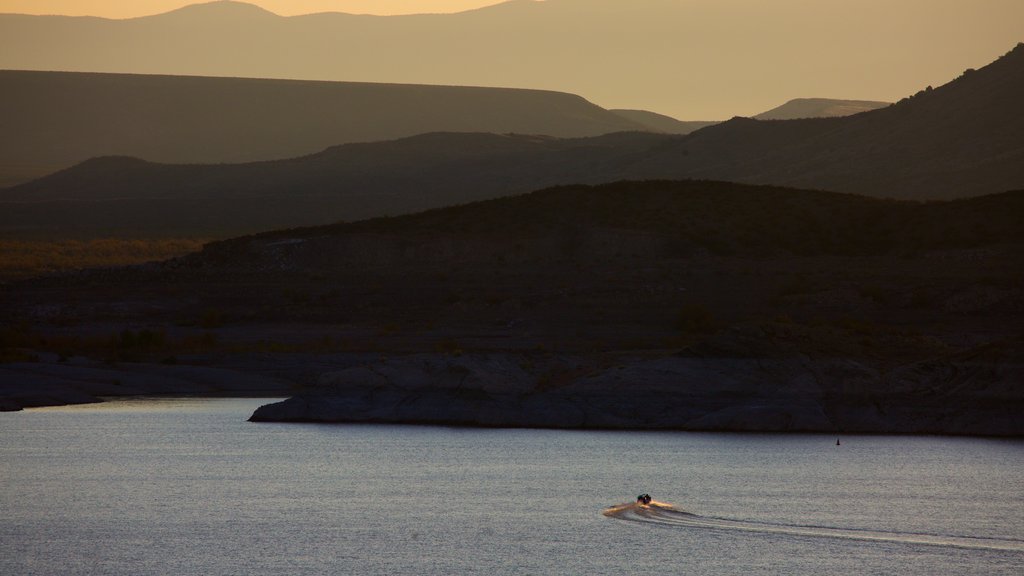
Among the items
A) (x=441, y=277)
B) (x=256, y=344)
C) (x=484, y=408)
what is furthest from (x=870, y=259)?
(x=484, y=408)

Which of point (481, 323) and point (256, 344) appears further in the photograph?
point (481, 323)

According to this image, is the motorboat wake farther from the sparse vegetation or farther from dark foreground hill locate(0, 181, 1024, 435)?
the sparse vegetation

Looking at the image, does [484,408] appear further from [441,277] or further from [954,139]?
[954,139]

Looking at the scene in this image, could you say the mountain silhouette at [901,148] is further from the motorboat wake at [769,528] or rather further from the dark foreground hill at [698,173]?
the motorboat wake at [769,528]

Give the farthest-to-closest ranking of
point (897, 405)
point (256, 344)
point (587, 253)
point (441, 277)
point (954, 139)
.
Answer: point (954, 139), point (587, 253), point (441, 277), point (256, 344), point (897, 405)

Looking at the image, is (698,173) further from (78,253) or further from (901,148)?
(78,253)

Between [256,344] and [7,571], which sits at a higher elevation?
[256,344]

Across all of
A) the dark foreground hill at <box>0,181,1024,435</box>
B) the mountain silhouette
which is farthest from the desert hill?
the dark foreground hill at <box>0,181,1024,435</box>
